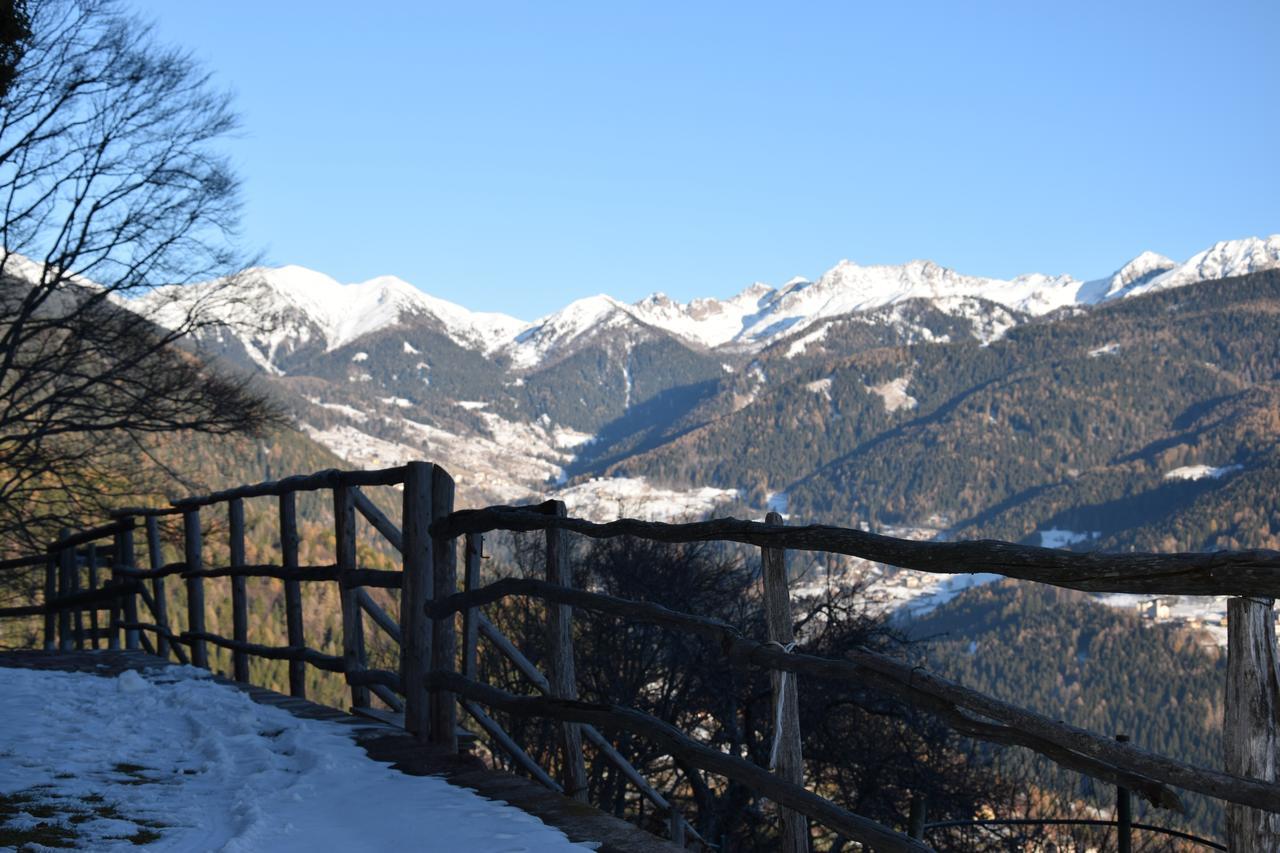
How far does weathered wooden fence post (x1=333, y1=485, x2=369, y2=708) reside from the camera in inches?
297

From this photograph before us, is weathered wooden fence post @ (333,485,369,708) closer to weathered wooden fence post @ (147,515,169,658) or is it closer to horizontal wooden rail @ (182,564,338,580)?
horizontal wooden rail @ (182,564,338,580)

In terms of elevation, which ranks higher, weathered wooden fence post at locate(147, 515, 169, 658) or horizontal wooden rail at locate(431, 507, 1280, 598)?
horizontal wooden rail at locate(431, 507, 1280, 598)

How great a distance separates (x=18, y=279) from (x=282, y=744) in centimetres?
1394

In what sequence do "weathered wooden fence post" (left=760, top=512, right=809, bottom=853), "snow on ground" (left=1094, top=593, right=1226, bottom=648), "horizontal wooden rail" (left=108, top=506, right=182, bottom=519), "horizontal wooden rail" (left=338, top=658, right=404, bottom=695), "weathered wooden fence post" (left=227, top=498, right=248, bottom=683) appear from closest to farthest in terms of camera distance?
"weathered wooden fence post" (left=760, top=512, right=809, bottom=853)
"horizontal wooden rail" (left=338, top=658, right=404, bottom=695)
"weathered wooden fence post" (left=227, top=498, right=248, bottom=683)
"horizontal wooden rail" (left=108, top=506, right=182, bottom=519)
"snow on ground" (left=1094, top=593, right=1226, bottom=648)

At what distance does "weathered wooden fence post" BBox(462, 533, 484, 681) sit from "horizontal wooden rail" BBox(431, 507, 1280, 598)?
5.91ft

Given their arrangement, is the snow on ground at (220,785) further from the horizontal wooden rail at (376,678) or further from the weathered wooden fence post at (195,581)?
the weathered wooden fence post at (195,581)

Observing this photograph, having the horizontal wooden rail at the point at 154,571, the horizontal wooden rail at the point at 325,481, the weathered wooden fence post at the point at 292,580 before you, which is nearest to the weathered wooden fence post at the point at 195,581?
the horizontal wooden rail at the point at 154,571

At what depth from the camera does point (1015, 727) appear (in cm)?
348

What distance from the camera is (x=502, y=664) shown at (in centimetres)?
1950

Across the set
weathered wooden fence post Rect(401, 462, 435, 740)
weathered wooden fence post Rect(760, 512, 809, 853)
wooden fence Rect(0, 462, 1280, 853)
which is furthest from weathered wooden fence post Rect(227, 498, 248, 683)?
weathered wooden fence post Rect(760, 512, 809, 853)

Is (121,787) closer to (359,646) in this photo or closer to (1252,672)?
(359,646)

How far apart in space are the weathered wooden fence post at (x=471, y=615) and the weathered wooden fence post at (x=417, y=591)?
0.68ft

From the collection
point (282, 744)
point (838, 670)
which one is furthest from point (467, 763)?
point (838, 670)

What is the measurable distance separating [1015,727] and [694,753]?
1670 millimetres
